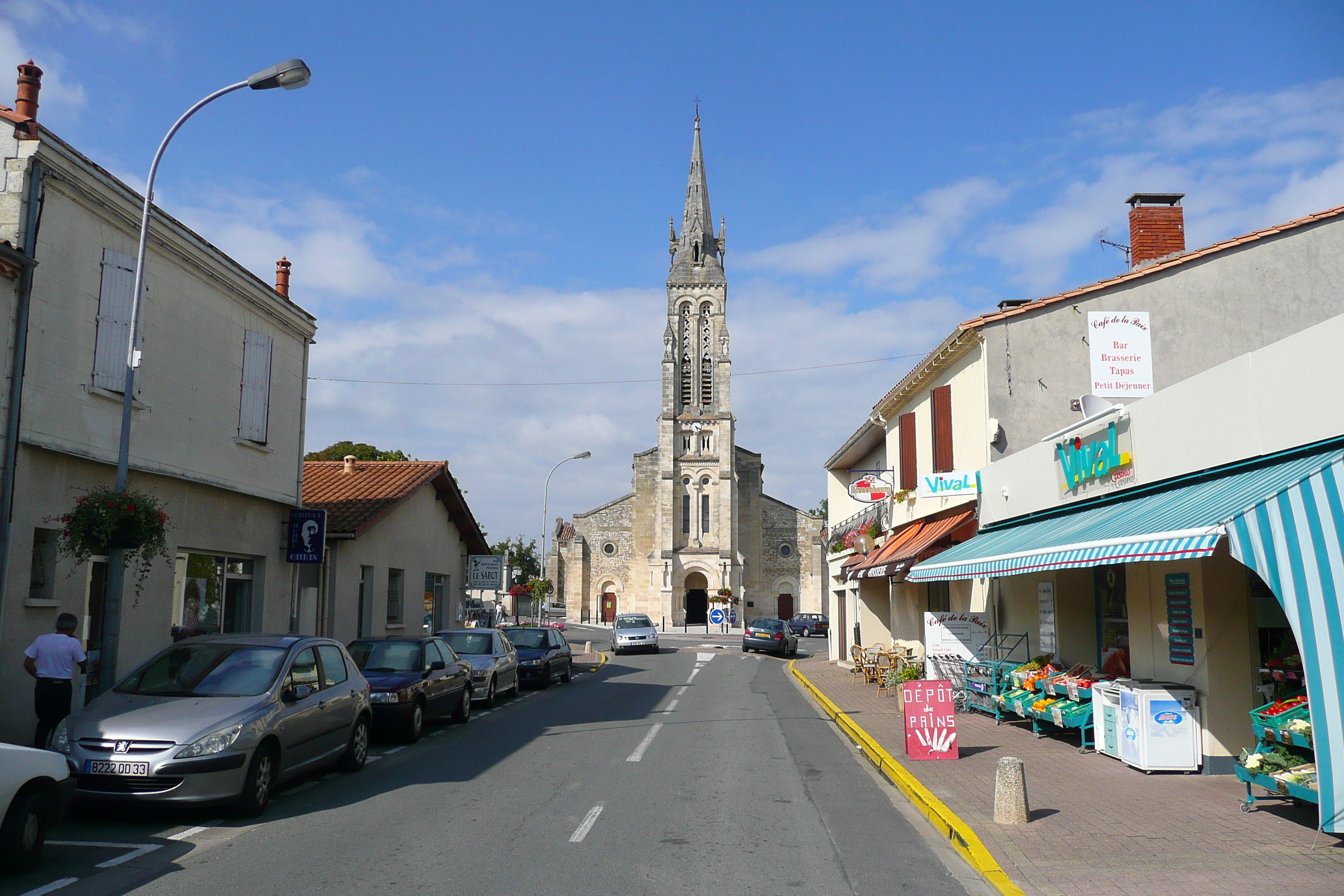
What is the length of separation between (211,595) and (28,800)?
30.0 feet

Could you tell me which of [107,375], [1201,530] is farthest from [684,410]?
[1201,530]

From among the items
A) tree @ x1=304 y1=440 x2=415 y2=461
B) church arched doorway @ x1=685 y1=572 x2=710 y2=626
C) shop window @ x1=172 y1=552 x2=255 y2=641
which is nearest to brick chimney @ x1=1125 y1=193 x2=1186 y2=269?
shop window @ x1=172 y1=552 x2=255 y2=641

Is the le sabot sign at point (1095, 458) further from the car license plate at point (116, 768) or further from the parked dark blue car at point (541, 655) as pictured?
the parked dark blue car at point (541, 655)

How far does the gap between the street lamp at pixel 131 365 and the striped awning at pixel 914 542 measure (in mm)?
12213

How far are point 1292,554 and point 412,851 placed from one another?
6719mm

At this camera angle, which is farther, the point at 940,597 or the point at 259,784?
the point at 940,597

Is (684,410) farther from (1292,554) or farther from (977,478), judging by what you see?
(1292,554)

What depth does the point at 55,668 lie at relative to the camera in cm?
937

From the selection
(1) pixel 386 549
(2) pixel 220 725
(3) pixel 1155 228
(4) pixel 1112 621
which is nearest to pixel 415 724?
(2) pixel 220 725

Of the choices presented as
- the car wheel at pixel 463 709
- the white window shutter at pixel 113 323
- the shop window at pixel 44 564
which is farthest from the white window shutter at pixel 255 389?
the car wheel at pixel 463 709

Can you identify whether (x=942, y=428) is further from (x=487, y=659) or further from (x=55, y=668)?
(x=55, y=668)

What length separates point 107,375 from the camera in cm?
1198

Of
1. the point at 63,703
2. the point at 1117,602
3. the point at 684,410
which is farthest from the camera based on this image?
the point at 684,410

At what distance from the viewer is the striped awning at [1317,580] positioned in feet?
22.1
